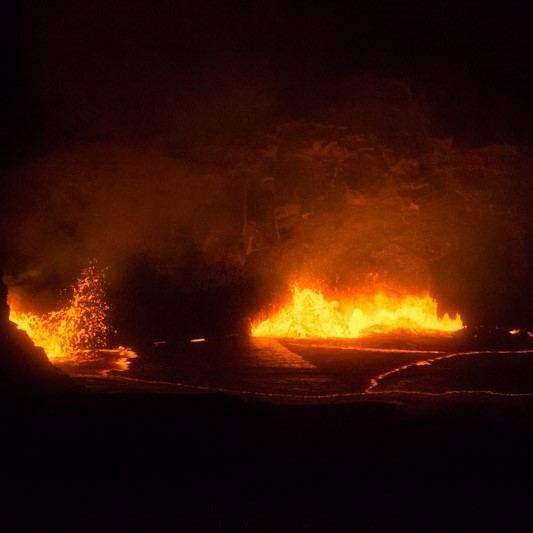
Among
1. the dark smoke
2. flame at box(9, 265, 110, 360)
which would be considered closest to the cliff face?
the dark smoke

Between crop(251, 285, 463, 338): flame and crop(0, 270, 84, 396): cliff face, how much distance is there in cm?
663

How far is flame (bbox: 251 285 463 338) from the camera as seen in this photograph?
1107 cm

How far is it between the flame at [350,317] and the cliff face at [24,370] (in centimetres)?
663

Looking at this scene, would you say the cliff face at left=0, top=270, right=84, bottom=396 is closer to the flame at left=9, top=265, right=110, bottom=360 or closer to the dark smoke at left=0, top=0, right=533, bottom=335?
the dark smoke at left=0, top=0, right=533, bottom=335

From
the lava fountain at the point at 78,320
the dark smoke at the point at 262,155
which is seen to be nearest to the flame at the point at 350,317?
the dark smoke at the point at 262,155

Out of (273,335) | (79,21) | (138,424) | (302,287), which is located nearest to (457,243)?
(302,287)

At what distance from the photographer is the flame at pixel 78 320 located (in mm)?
9133

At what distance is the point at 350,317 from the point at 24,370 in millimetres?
8861

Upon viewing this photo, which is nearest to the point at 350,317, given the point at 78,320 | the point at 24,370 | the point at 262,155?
the point at 262,155

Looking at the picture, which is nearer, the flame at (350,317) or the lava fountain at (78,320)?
the lava fountain at (78,320)

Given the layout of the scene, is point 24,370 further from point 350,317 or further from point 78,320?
point 350,317

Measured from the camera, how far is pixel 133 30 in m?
7.16

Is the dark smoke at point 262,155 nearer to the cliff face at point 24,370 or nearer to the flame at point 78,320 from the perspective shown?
the flame at point 78,320

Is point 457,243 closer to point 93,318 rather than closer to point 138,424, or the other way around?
point 93,318
